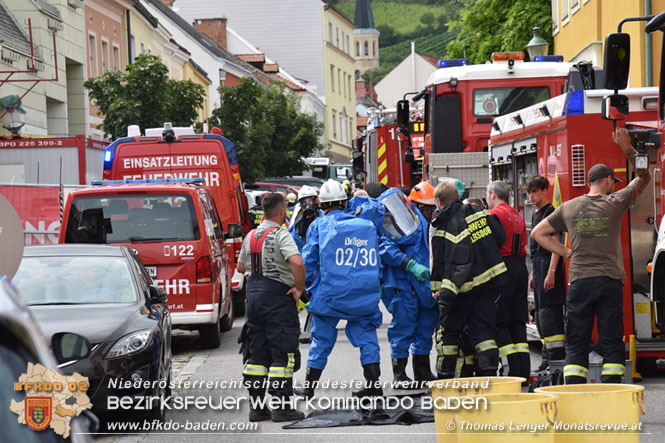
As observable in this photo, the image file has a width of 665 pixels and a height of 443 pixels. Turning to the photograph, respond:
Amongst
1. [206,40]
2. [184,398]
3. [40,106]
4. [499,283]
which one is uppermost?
[206,40]

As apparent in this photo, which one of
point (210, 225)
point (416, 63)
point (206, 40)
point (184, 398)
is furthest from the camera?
point (416, 63)

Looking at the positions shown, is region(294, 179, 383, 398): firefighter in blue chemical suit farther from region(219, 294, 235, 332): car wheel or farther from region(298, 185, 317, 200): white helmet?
region(219, 294, 235, 332): car wheel

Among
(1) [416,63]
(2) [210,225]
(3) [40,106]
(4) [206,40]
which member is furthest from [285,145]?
(1) [416,63]

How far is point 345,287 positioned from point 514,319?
188 centimetres

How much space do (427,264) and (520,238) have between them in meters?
0.89

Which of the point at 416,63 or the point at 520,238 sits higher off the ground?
the point at 416,63

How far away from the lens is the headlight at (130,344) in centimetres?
809

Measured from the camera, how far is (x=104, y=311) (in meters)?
8.62

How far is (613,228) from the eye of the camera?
8336 mm

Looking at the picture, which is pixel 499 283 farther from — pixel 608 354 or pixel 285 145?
pixel 285 145

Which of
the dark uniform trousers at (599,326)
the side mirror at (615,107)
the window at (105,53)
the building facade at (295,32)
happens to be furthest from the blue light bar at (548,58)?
the building facade at (295,32)

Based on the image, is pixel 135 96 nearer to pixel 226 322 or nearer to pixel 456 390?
pixel 226 322

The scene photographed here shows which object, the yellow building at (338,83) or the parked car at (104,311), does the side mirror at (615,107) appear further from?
the yellow building at (338,83)

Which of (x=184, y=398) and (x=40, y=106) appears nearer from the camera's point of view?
(x=184, y=398)
